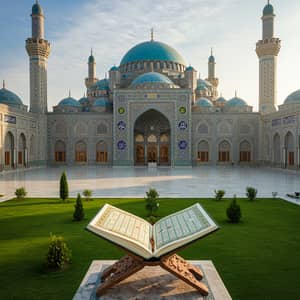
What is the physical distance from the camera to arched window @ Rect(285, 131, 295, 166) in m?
23.8

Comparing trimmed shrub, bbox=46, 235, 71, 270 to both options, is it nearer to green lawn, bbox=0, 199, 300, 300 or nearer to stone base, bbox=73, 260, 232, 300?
green lawn, bbox=0, 199, 300, 300

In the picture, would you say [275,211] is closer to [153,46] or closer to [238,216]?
[238,216]

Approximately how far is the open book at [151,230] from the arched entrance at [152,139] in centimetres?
2755

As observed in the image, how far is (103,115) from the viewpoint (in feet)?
102

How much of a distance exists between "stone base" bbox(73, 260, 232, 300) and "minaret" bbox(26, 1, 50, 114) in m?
28.0

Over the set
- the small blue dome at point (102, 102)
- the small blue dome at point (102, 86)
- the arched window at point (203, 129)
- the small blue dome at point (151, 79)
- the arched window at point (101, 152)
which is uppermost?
the small blue dome at point (102, 86)

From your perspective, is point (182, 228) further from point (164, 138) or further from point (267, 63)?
point (267, 63)

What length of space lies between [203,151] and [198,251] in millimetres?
25802

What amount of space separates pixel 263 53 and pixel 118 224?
99.7 ft

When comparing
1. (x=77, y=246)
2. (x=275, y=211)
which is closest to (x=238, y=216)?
(x=275, y=211)

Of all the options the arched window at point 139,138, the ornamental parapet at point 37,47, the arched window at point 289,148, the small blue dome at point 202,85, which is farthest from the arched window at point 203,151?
the ornamental parapet at point 37,47

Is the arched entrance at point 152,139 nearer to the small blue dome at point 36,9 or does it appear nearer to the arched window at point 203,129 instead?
the arched window at point 203,129

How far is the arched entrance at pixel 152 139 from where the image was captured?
3198 centimetres

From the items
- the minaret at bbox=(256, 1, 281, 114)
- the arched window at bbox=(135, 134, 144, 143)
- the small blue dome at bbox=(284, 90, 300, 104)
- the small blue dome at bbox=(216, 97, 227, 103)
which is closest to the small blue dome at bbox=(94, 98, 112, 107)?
the arched window at bbox=(135, 134, 144, 143)
